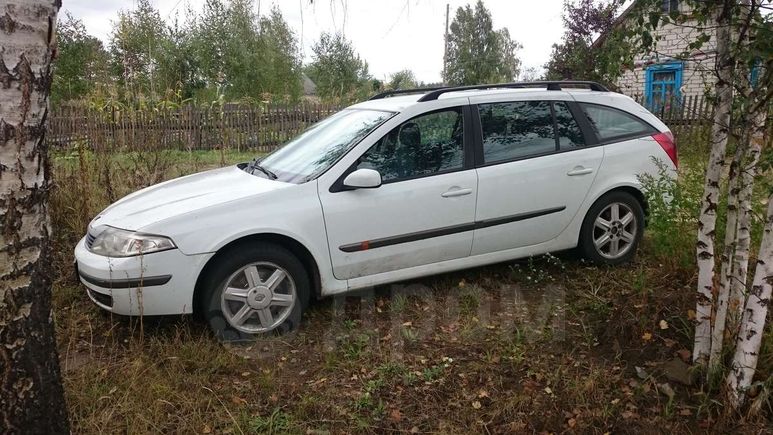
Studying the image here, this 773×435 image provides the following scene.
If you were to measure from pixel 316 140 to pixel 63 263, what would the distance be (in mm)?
2447

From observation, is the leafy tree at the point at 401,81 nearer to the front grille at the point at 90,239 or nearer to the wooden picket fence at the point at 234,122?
the wooden picket fence at the point at 234,122

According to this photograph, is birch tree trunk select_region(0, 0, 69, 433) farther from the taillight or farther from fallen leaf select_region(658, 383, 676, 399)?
the taillight

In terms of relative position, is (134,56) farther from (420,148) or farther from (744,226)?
(744,226)

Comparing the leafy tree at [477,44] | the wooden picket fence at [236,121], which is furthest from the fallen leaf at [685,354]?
the leafy tree at [477,44]

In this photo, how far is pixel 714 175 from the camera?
2.79m

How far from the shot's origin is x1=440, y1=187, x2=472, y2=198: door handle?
410cm

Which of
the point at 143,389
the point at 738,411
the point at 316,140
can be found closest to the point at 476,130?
the point at 316,140

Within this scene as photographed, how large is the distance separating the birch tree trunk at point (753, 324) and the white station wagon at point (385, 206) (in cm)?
192

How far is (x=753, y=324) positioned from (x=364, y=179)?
7.46 feet

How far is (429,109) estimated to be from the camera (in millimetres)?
4242

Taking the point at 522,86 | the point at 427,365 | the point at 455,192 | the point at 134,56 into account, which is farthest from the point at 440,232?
the point at 134,56

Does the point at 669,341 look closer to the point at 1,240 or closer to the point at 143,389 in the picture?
the point at 143,389

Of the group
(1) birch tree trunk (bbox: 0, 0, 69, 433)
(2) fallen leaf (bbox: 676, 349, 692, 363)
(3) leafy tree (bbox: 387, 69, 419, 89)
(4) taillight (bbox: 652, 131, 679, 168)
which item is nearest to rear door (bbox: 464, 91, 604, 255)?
(4) taillight (bbox: 652, 131, 679, 168)

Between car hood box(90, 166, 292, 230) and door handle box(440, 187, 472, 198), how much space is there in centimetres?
113
